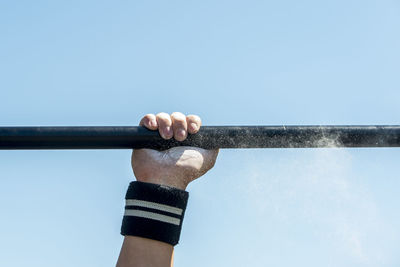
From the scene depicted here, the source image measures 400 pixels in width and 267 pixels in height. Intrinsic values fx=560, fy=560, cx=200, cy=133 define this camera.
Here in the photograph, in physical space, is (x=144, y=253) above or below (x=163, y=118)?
below

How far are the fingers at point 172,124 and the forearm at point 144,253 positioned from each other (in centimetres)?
36

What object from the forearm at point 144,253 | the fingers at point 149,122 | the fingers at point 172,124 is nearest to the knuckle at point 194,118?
the fingers at point 172,124

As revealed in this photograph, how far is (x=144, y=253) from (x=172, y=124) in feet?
1.33

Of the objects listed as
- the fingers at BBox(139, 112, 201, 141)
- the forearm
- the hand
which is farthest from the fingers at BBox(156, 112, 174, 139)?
the forearm

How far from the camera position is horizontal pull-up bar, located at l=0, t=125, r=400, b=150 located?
1367mm

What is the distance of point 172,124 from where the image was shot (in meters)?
1.52

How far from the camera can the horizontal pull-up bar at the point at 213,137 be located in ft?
4.49

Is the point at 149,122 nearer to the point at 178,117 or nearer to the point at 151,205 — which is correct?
the point at 178,117

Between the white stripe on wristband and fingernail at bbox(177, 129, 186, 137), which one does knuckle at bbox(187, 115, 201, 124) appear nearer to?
fingernail at bbox(177, 129, 186, 137)

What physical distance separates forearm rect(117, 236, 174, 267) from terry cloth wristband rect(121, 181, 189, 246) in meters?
0.02

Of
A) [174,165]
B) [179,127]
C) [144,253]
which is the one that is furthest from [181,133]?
[144,253]

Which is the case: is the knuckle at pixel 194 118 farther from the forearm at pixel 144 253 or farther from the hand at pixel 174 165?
the forearm at pixel 144 253

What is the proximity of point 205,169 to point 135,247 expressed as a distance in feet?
1.09

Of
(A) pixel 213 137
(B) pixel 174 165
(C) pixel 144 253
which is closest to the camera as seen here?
(A) pixel 213 137
